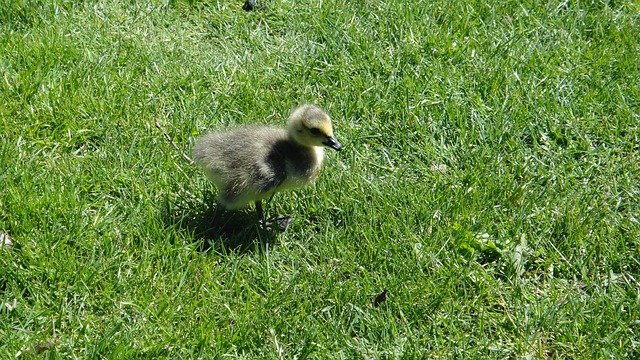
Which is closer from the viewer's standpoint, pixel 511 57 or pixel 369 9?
pixel 511 57

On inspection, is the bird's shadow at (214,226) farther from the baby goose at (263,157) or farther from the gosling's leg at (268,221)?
the baby goose at (263,157)

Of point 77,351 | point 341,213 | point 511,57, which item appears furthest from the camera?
point 511,57

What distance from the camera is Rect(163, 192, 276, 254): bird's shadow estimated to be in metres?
4.90

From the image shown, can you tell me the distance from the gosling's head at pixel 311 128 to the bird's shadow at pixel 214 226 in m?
0.58

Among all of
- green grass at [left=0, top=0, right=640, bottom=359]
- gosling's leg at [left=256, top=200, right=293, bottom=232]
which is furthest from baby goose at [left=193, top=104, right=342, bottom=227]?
green grass at [left=0, top=0, right=640, bottom=359]

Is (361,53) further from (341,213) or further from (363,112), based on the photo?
(341,213)

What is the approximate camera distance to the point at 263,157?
188 inches

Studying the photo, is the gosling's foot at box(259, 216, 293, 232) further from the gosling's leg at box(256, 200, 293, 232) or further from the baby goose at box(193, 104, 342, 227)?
the baby goose at box(193, 104, 342, 227)

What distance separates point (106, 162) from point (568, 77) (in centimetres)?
327

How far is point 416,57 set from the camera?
6.41 m

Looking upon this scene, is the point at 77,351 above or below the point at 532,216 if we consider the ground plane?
below

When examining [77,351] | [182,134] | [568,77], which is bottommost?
[77,351]

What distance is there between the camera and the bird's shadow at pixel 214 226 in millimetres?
4898

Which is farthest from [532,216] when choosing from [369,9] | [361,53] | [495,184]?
[369,9]
